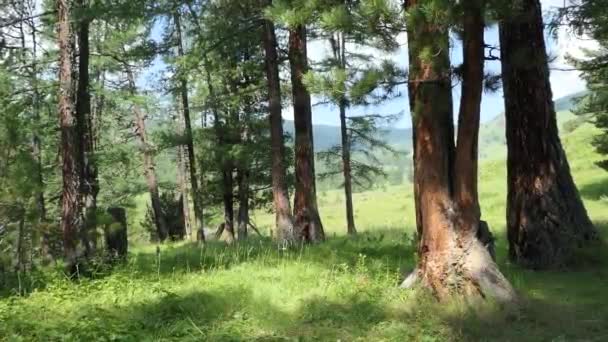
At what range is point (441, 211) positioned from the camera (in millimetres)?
6020

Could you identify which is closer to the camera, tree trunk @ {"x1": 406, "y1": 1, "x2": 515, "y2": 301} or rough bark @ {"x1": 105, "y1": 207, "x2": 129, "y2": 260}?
tree trunk @ {"x1": 406, "y1": 1, "x2": 515, "y2": 301}

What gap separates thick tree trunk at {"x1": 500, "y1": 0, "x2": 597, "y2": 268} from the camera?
758 centimetres

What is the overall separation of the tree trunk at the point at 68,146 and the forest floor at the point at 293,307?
2.08 feet

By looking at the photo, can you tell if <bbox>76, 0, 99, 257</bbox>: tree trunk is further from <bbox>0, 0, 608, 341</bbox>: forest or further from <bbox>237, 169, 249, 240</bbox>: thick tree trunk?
<bbox>237, 169, 249, 240</bbox>: thick tree trunk

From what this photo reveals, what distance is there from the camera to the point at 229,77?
18.0 m

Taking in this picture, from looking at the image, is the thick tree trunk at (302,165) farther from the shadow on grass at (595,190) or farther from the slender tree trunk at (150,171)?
the slender tree trunk at (150,171)

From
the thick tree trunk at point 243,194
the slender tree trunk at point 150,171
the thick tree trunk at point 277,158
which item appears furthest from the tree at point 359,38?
the slender tree trunk at point 150,171

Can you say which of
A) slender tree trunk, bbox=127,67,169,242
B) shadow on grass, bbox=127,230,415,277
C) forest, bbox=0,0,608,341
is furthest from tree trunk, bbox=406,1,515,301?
slender tree trunk, bbox=127,67,169,242

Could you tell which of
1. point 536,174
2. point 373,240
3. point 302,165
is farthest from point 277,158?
point 536,174

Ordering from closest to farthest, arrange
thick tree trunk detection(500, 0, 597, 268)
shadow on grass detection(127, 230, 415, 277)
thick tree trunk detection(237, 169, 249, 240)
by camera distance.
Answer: thick tree trunk detection(500, 0, 597, 268)
shadow on grass detection(127, 230, 415, 277)
thick tree trunk detection(237, 169, 249, 240)

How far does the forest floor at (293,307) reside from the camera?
5031 mm

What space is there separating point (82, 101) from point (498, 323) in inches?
284

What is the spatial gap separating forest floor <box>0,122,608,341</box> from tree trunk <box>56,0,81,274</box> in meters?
0.63

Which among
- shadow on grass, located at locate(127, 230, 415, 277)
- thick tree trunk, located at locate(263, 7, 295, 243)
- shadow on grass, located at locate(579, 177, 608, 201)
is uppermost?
thick tree trunk, located at locate(263, 7, 295, 243)
